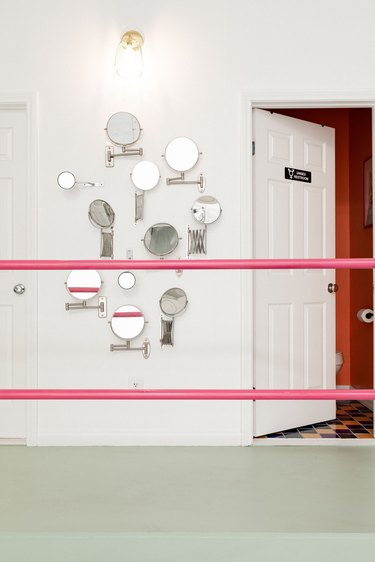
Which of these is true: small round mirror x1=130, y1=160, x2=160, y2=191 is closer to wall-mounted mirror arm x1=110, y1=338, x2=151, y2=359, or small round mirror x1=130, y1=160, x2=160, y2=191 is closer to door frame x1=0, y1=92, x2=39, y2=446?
door frame x1=0, y1=92, x2=39, y2=446

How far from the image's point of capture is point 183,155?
10.9 ft

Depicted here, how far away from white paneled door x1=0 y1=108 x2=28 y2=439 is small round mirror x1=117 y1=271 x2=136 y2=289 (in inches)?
24.1

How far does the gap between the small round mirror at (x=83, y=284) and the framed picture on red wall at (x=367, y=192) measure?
2.52 meters

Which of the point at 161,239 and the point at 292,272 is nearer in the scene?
the point at 161,239

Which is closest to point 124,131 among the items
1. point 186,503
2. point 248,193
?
point 248,193

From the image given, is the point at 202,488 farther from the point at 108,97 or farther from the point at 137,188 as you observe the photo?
the point at 108,97

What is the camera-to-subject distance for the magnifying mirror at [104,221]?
131 inches

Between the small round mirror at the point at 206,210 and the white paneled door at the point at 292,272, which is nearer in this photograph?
the small round mirror at the point at 206,210

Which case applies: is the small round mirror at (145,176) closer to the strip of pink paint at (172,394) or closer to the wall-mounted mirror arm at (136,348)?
the wall-mounted mirror arm at (136,348)

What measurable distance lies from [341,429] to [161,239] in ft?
6.11

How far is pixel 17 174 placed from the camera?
11.2 feet

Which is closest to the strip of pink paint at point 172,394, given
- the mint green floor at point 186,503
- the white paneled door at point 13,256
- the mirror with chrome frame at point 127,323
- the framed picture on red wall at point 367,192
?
the mint green floor at point 186,503

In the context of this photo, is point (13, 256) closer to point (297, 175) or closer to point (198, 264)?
point (198, 264)

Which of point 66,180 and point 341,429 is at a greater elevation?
point 66,180
